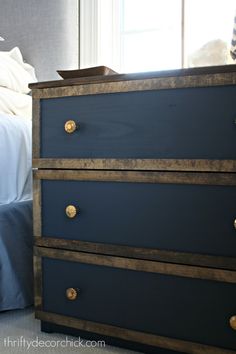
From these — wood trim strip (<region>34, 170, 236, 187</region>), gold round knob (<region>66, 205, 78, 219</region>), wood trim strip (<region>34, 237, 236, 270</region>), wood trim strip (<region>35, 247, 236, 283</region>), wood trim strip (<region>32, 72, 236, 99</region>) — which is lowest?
wood trim strip (<region>35, 247, 236, 283</region>)

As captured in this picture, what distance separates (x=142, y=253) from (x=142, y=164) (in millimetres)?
245

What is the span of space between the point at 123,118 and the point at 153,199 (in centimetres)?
24

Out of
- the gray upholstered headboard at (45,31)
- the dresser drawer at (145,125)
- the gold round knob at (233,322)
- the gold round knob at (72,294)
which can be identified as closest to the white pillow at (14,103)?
the gray upholstered headboard at (45,31)

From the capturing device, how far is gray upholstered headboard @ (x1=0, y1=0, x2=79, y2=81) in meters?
1.84

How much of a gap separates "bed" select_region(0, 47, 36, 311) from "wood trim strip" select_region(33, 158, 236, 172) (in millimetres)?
251

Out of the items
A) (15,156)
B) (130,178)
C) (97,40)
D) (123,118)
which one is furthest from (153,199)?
(97,40)

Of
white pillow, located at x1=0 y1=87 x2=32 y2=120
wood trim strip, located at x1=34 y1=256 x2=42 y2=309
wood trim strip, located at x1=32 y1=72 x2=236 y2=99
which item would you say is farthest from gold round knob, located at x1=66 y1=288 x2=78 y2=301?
white pillow, located at x1=0 y1=87 x2=32 y2=120

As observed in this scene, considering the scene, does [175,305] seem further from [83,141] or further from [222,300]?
[83,141]

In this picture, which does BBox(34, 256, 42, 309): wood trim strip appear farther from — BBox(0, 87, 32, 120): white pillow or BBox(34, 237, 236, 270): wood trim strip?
BBox(0, 87, 32, 120): white pillow

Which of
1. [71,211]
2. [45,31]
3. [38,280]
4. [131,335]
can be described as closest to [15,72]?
[45,31]

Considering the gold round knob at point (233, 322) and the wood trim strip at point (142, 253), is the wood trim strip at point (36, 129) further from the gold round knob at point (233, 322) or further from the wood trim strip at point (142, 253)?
the gold round knob at point (233, 322)

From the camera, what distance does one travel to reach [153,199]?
1019mm

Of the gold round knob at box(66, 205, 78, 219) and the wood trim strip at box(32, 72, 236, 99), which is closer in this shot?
the wood trim strip at box(32, 72, 236, 99)

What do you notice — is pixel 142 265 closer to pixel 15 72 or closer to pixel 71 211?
pixel 71 211
